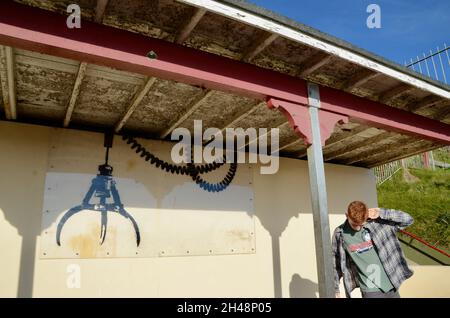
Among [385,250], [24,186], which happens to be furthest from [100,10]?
[385,250]

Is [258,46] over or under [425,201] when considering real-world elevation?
under

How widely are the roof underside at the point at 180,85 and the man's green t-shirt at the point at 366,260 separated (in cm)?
176

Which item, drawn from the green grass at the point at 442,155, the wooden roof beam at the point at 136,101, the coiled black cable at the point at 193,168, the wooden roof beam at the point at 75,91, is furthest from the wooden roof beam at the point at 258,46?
the green grass at the point at 442,155

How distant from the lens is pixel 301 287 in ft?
21.0

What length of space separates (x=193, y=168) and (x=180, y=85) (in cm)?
217

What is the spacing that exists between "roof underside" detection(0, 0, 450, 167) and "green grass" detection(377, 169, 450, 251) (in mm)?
11214

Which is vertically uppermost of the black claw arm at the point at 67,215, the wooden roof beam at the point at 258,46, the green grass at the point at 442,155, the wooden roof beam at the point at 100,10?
the green grass at the point at 442,155

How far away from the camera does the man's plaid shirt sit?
3.69 metres

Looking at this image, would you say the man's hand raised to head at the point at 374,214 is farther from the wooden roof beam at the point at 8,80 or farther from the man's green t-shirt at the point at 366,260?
the wooden roof beam at the point at 8,80

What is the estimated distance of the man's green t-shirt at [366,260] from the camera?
11.9 ft

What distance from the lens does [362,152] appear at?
6.91m

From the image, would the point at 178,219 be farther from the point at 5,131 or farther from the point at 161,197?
the point at 5,131

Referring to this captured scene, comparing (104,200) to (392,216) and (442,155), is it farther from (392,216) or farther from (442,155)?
(442,155)

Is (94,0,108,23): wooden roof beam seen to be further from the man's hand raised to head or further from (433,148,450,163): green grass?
(433,148,450,163): green grass
